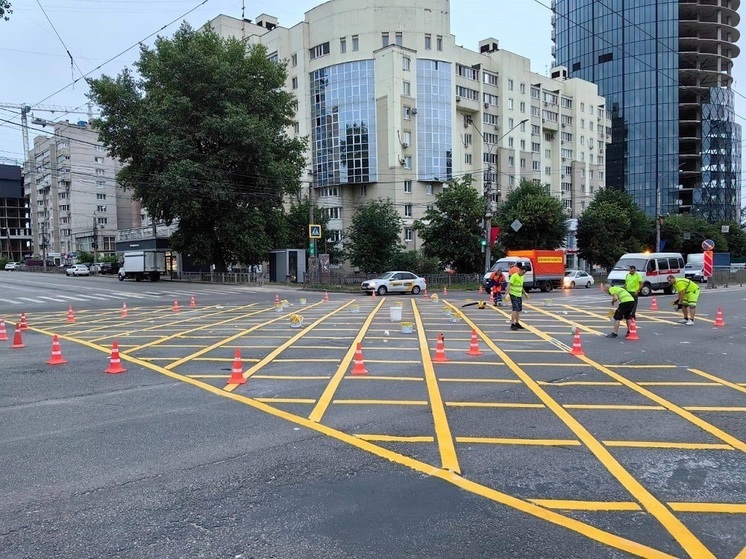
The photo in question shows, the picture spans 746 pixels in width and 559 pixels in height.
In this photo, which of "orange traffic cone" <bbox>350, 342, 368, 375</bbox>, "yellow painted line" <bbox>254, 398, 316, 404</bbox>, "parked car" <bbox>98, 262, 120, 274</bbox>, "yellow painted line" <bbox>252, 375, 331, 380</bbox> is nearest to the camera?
"yellow painted line" <bbox>254, 398, 316, 404</bbox>

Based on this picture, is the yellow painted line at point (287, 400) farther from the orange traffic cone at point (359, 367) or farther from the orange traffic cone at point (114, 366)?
the orange traffic cone at point (114, 366)

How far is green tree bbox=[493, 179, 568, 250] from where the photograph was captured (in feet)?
132

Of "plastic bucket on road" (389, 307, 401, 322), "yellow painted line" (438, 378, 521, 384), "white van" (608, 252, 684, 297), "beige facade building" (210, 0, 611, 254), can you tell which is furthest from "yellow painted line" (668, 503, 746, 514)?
"beige facade building" (210, 0, 611, 254)

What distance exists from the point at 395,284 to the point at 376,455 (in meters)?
27.1

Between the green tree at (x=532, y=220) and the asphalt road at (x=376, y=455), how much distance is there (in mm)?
30417

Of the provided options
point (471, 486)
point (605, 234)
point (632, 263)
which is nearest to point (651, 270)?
point (632, 263)

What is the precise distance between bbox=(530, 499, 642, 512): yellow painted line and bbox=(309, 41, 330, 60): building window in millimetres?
60431

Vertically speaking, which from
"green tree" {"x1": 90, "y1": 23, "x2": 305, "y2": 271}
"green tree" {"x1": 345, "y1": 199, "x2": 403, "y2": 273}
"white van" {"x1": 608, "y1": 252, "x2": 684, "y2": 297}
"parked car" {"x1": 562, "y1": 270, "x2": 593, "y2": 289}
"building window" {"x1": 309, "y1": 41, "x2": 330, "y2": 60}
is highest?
"building window" {"x1": 309, "y1": 41, "x2": 330, "y2": 60}

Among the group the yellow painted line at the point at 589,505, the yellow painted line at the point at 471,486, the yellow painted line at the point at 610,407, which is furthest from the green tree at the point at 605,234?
the yellow painted line at the point at 589,505

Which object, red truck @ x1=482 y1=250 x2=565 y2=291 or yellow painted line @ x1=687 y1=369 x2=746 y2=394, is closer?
yellow painted line @ x1=687 y1=369 x2=746 y2=394

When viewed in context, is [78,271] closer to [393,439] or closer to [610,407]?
[393,439]

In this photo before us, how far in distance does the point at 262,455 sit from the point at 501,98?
6844 cm

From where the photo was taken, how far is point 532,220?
4041 centimetres

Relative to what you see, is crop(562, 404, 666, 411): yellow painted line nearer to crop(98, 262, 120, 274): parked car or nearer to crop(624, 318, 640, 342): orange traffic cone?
crop(624, 318, 640, 342): orange traffic cone
